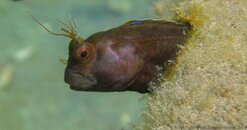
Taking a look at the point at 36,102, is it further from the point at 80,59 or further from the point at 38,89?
the point at 80,59

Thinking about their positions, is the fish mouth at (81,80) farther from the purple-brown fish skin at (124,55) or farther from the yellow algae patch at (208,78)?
the yellow algae patch at (208,78)

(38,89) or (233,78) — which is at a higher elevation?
(233,78)

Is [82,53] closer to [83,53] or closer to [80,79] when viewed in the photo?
[83,53]

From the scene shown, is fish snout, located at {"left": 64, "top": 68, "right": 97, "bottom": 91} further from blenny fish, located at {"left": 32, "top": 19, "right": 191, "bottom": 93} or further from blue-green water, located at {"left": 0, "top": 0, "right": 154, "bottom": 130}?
blue-green water, located at {"left": 0, "top": 0, "right": 154, "bottom": 130}

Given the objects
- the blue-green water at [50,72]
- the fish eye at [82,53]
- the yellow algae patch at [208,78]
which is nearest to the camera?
the yellow algae patch at [208,78]

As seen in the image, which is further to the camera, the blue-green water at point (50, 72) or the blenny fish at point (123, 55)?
the blue-green water at point (50, 72)

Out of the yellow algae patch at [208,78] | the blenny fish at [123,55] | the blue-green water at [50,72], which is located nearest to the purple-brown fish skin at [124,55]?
the blenny fish at [123,55]

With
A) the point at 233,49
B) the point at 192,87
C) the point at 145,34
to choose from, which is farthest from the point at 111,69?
the point at 233,49
